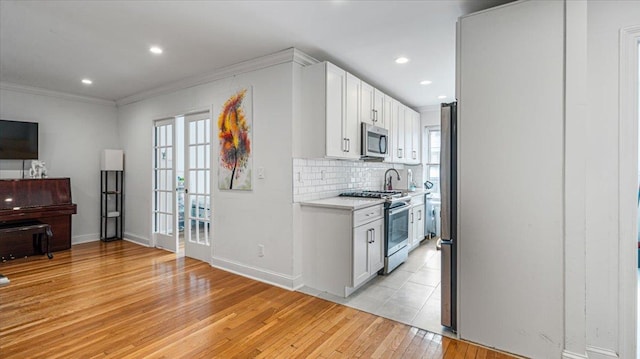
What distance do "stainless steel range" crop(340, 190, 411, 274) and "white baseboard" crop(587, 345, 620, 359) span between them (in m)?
1.94

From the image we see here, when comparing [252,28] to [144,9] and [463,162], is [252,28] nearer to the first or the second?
[144,9]

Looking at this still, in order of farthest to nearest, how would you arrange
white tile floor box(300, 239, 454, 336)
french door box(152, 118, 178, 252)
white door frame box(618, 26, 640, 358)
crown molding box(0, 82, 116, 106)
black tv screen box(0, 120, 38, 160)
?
french door box(152, 118, 178, 252), crown molding box(0, 82, 116, 106), black tv screen box(0, 120, 38, 160), white tile floor box(300, 239, 454, 336), white door frame box(618, 26, 640, 358)

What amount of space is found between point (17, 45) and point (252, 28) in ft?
8.13

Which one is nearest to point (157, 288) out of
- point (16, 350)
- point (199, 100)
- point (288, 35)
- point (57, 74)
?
point (16, 350)

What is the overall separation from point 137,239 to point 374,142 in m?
4.26

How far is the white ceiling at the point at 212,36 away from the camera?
245 centimetres

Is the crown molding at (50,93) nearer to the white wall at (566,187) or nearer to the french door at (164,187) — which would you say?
the french door at (164,187)

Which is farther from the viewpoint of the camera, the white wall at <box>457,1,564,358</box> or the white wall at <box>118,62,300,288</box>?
the white wall at <box>118,62,300,288</box>

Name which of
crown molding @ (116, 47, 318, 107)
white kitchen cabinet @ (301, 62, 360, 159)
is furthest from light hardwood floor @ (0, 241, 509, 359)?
crown molding @ (116, 47, 318, 107)

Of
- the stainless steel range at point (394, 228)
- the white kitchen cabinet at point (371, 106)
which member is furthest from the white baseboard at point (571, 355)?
the white kitchen cabinet at point (371, 106)

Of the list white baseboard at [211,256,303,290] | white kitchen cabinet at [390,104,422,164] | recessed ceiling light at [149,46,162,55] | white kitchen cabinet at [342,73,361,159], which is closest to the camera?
recessed ceiling light at [149,46,162,55]

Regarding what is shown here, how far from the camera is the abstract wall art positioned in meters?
3.68

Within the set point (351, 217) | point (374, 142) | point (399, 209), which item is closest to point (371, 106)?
point (374, 142)

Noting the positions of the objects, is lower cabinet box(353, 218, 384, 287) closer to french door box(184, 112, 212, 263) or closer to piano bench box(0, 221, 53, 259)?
french door box(184, 112, 212, 263)
